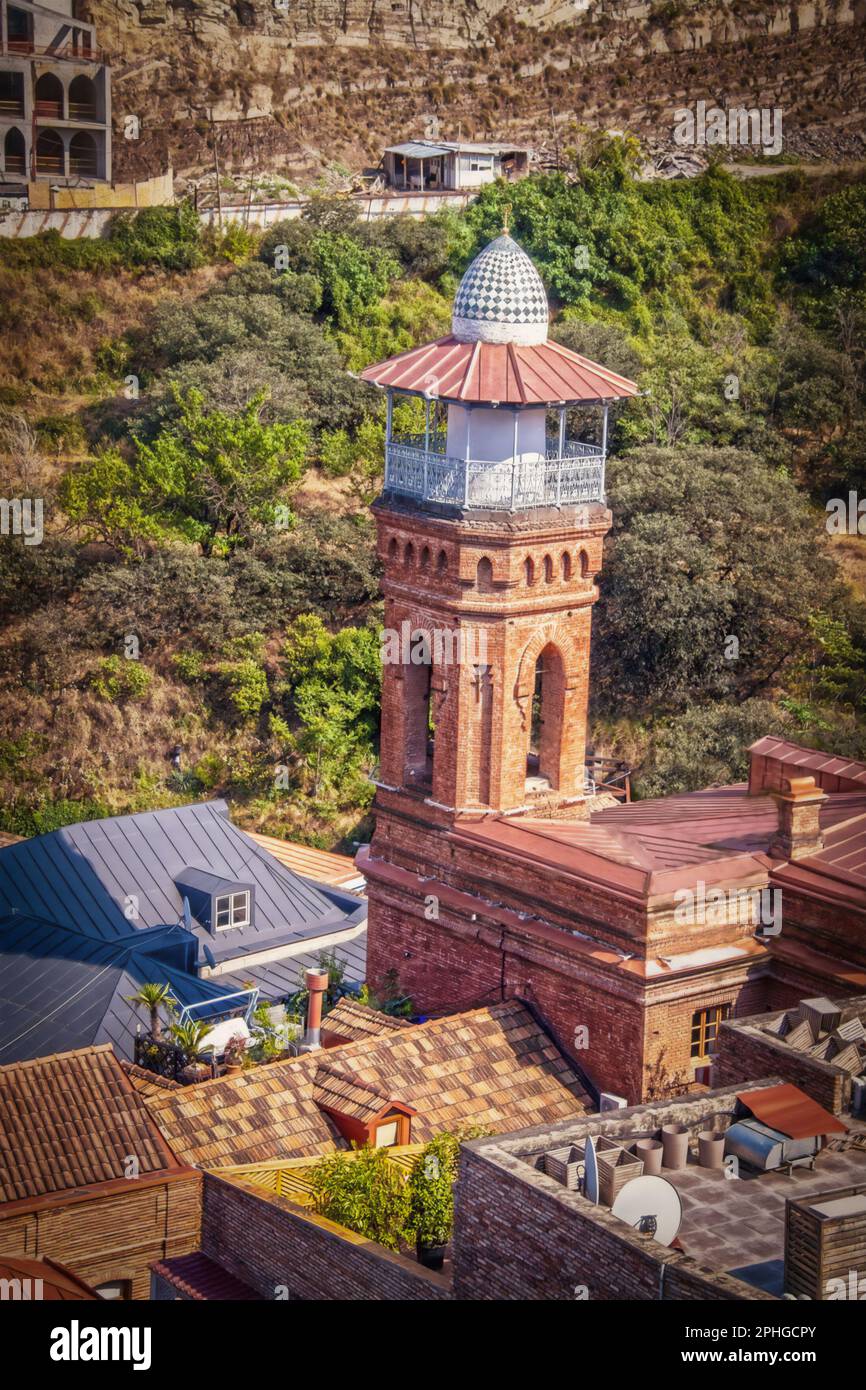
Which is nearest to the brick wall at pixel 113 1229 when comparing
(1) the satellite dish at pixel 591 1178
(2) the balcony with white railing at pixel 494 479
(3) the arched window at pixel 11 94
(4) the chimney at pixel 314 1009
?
(4) the chimney at pixel 314 1009

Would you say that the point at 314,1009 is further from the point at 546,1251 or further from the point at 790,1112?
the point at 546,1251

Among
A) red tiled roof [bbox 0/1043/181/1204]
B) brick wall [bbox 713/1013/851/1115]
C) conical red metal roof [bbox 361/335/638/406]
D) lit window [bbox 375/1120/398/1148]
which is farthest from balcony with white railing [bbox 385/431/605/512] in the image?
red tiled roof [bbox 0/1043/181/1204]

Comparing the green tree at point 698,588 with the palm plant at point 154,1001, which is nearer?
the palm plant at point 154,1001

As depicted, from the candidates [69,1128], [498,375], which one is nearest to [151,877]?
[69,1128]

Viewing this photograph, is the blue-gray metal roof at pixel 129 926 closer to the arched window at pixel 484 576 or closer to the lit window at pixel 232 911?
the lit window at pixel 232 911

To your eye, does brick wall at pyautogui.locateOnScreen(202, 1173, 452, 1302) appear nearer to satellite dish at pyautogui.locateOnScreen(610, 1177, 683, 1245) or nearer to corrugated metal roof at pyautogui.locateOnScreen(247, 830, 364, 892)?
satellite dish at pyautogui.locateOnScreen(610, 1177, 683, 1245)

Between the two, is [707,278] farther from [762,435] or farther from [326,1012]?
[326,1012]
